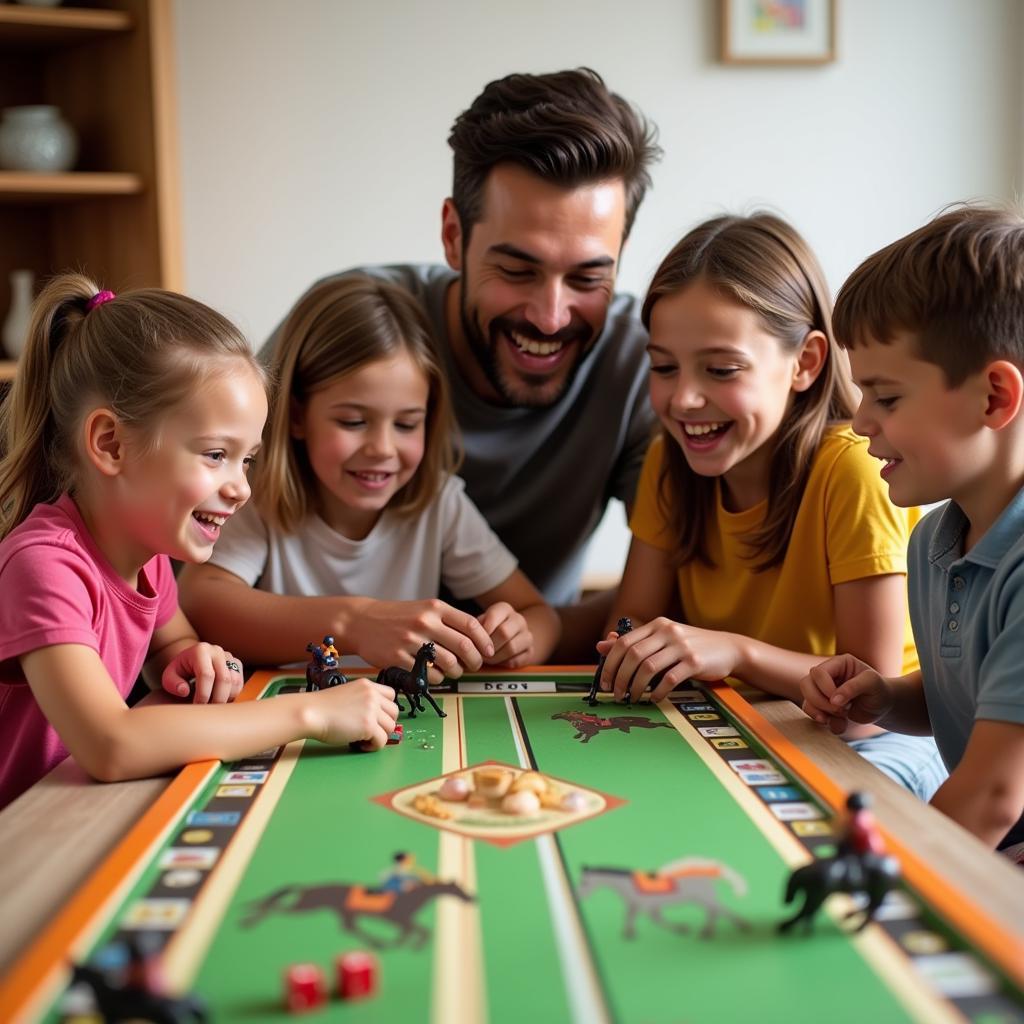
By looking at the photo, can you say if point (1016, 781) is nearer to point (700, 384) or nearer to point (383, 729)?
point (383, 729)

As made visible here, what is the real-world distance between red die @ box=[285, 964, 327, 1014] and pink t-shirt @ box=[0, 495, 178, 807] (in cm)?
54

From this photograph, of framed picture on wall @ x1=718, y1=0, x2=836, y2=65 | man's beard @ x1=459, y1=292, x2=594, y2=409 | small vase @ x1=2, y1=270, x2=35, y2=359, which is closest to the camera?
man's beard @ x1=459, y1=292, x2=594, y2=409

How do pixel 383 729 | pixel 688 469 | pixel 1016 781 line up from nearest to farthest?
pixel 1016 781, pixel 383 729, pixel 688 469

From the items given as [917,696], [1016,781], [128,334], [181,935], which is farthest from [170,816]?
[917,696]

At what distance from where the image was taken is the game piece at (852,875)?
2.51 feet

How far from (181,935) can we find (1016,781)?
2.36 feet

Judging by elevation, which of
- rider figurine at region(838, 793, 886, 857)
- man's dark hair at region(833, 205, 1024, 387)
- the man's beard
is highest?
man's dark hair at region(833, 205, 1024, 387)

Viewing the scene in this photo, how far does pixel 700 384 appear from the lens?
163 centimetres

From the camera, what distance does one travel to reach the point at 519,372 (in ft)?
6.61

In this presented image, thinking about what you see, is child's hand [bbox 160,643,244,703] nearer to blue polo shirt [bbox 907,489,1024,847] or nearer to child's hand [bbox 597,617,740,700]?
child's hand [bbox 597,617,740,700]

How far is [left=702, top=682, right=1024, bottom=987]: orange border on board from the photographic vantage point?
2.34ft

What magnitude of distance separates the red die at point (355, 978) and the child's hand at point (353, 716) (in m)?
0.46

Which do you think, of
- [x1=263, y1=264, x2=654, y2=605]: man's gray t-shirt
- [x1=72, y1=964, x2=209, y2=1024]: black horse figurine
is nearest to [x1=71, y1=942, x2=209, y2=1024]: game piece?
[x1=72, y1=964, x2=209, y2=1024]: black horse figurine

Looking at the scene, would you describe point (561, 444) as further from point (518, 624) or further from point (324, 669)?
point (324, 669)
